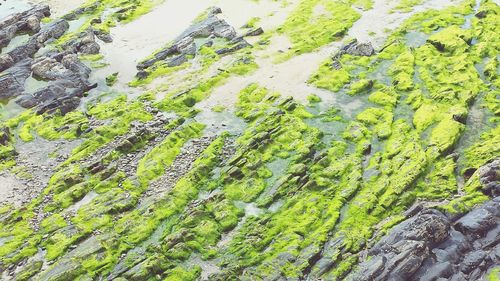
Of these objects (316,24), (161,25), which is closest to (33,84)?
(161,25)

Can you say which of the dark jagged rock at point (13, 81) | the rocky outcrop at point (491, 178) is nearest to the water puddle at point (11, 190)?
the dark jagged rock at point (13, 81)

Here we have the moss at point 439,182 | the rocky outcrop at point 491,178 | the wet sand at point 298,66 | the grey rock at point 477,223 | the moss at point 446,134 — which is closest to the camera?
the grey rock at point 477,223

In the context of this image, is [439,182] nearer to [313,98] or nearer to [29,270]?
[313,98]

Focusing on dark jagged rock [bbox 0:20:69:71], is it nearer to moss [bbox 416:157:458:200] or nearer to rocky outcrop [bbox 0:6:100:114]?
rocky outcrop [bbox 0:6:100:114]

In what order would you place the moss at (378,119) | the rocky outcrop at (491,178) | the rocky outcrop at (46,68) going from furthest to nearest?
the rocky outcrop at (46,68), the moss at (378,119), the rocky outcrop at (491,178)

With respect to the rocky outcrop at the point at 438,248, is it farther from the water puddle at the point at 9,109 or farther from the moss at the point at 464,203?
the water puddle at the point at 9,109

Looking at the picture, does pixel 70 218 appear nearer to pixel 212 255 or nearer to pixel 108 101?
pixel 212 255

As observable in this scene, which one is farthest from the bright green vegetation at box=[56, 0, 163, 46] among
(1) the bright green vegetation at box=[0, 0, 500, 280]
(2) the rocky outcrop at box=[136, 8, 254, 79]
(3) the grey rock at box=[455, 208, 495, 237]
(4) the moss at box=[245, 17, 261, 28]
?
(3) the grey rock at box=[455, 208, 495, 237]
